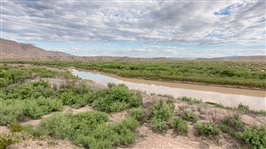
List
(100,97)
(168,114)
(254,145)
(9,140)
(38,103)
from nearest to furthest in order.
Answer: (9,140)
(254,145)
(168,114)
(38,103)
(100,97)

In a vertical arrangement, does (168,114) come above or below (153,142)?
above

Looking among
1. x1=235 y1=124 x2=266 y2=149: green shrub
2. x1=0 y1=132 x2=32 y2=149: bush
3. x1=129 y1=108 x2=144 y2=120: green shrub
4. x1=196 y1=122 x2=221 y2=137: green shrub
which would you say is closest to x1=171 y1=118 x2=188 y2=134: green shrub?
x1=196 y1=122 x2=221 y2=137: green shrub

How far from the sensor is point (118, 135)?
6.16 m

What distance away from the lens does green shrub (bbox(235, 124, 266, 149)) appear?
224 inches

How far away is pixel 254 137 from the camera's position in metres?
5.82

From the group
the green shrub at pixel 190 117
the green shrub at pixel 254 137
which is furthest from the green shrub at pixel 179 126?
the green shrub at pixel 254 137

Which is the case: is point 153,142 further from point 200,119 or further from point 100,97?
point 100,97

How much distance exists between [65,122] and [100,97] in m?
4.16

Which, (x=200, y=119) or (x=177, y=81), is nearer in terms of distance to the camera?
(x=200, y=119)

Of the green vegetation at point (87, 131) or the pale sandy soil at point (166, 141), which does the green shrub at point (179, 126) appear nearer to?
the pale sandy soil at point (166, 141)

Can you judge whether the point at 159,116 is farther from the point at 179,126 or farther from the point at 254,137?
the point at 254,137

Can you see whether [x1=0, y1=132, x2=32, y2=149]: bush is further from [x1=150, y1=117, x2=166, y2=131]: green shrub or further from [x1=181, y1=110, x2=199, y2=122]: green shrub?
[x1=181, y1=110, x2=199, y2=122]: green shrub

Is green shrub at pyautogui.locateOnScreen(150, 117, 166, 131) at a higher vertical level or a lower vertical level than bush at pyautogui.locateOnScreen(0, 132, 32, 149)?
lower

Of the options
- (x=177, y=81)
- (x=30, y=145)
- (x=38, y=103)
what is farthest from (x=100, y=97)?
(x=177, y=81)
